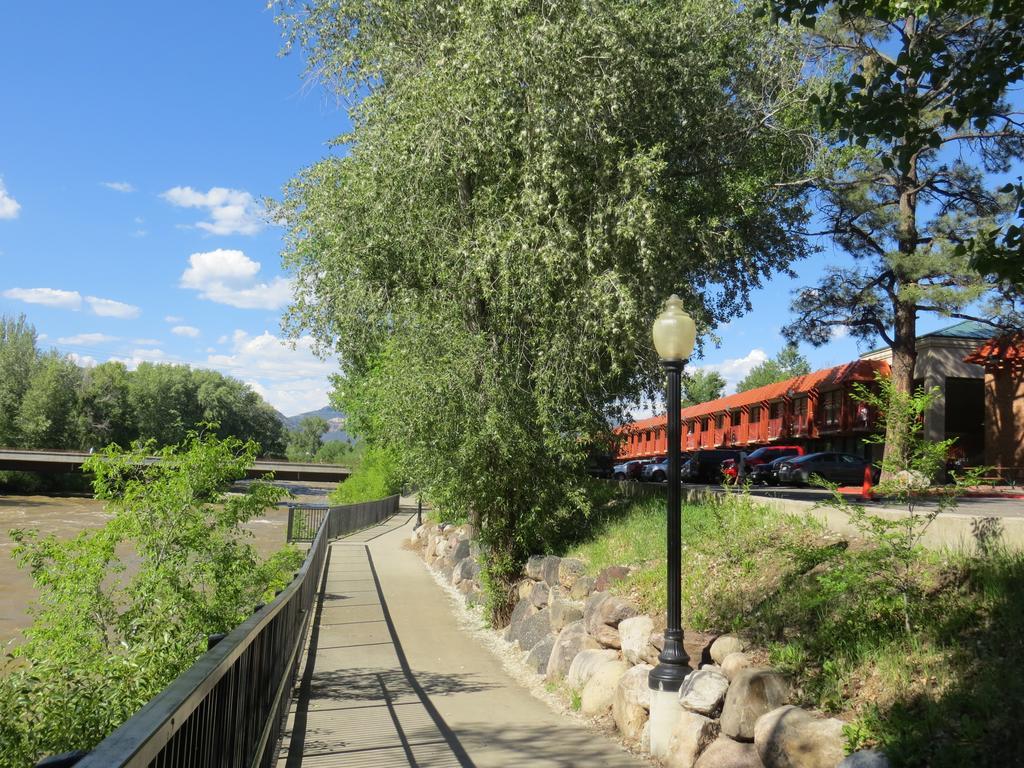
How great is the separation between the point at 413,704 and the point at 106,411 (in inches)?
3557

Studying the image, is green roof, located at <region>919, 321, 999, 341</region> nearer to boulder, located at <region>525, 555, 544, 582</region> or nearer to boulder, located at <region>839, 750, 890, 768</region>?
boulder, located at <region>525, 555, 544, 582</region>

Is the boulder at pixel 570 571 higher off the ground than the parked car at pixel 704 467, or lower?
lower

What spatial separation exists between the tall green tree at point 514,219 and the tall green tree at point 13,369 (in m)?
73.0

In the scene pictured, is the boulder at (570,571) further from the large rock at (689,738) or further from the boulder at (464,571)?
the boulder at (464,571)

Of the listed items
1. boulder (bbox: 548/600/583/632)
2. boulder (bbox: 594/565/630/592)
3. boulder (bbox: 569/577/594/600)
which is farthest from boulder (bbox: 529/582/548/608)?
boulder (bbox: 594/565/630/592)

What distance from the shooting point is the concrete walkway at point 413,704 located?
7.69 metres

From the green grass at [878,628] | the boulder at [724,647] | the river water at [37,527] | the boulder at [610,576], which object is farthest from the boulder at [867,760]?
the river water at [37,527]

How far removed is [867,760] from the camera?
5.03 meters

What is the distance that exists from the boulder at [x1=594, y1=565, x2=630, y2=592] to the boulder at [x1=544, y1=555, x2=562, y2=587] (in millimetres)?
1639

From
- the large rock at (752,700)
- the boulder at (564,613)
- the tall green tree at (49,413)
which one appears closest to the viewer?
the large rock at (752,700)

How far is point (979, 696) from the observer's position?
521 centimetres

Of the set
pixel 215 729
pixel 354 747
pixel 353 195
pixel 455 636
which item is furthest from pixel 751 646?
Answer: pixel 353 195

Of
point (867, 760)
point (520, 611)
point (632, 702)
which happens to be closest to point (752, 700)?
point (867, 760)

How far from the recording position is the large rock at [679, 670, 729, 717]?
698 cm
